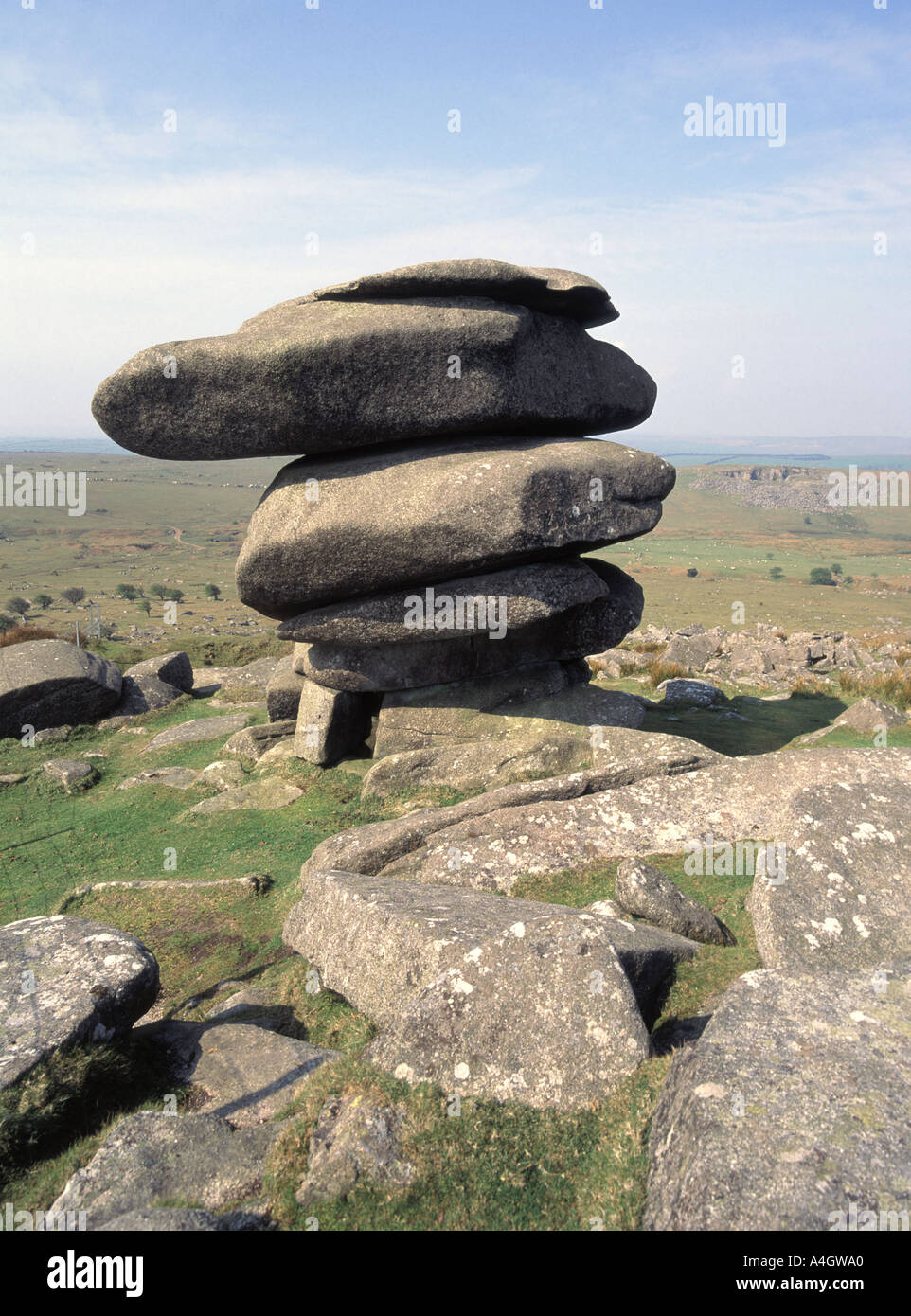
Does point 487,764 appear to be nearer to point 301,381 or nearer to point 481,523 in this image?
point 481,523

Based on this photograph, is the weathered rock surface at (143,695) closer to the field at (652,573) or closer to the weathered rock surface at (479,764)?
the field at (652,573)

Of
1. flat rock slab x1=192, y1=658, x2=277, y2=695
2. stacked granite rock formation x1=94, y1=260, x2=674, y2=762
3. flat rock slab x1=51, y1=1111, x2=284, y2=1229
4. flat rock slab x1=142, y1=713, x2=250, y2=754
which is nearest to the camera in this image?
flat rock slab x1=51, y1=1111, x2=284, y2=1229

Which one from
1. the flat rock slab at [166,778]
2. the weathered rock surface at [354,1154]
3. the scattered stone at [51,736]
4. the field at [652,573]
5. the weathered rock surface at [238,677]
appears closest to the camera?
the weathered rock surface at [354,1154]

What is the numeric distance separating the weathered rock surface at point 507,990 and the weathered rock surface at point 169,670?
19.8 metres

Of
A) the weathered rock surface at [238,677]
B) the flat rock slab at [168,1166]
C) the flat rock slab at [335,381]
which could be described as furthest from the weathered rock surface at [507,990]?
the weathered rock surface at [238,677]

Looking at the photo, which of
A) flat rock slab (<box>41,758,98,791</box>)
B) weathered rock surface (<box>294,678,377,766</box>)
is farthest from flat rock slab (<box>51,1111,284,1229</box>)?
flat rock slab (<box>41,758,98,791</box>)

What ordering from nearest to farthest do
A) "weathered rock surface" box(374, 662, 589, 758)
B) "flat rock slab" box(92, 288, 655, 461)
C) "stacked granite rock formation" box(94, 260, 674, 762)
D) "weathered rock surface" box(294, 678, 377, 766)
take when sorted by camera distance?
"flat rock slab" box(92, 288, 655, 461) → "stacked granite rock formation" box(94, 260, 674, 762) → "weathered rock surface" box(374, 662, 589, 758) → "weathered rock surface" box(294, 678, 377, 766)

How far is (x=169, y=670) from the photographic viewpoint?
27.6m

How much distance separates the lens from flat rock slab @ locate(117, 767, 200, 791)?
19719 millimetres

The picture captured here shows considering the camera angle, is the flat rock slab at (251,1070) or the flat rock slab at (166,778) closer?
the flat rock slab at (251,1070)

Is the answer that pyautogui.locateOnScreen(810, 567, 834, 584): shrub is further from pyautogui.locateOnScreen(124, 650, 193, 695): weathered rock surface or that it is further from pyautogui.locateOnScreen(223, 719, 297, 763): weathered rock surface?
pyautogui.locateOnScreen(223, 719, 297, 763): weathered rock surface

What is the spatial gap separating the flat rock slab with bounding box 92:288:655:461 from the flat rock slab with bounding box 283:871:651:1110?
33.6ft

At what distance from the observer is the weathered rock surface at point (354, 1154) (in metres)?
6.00
